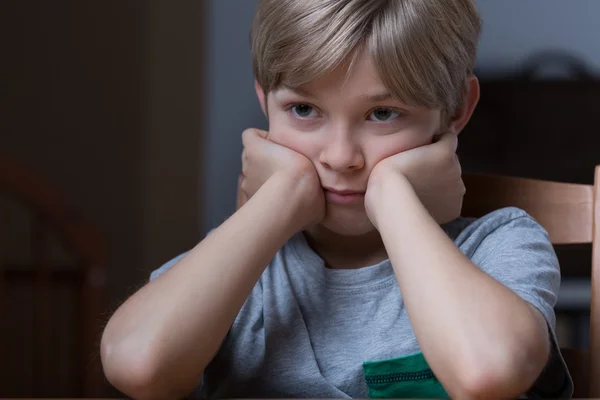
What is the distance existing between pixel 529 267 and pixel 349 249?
23 centimetres

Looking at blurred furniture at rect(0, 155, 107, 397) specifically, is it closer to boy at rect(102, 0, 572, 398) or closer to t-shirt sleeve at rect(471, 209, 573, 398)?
boy at rect(102, 0, 572, 398)

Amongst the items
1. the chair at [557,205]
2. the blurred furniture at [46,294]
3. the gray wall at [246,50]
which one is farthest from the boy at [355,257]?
the gray wall at [246,50]

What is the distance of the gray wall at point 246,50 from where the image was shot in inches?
125

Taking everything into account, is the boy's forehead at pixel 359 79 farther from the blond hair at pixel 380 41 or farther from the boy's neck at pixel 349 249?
the boy's neck at pixel 349 249

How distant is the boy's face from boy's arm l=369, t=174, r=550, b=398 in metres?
0.10

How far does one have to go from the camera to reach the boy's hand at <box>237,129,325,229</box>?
3.20 feet

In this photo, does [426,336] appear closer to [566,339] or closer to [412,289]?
[412,289]

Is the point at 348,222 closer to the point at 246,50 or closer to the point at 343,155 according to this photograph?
the point at 343,155

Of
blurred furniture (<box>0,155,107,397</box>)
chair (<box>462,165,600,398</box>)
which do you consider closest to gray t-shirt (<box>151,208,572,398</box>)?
chair (<box>462,165,600,398</box>)

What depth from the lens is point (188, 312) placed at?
86 cm

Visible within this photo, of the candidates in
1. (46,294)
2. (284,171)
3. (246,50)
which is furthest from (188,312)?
(246,50)

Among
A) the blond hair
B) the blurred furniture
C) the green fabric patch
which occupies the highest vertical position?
the blond hair

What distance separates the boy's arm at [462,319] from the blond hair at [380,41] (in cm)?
16

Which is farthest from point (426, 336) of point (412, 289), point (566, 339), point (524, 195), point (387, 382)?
point (566, 339)
